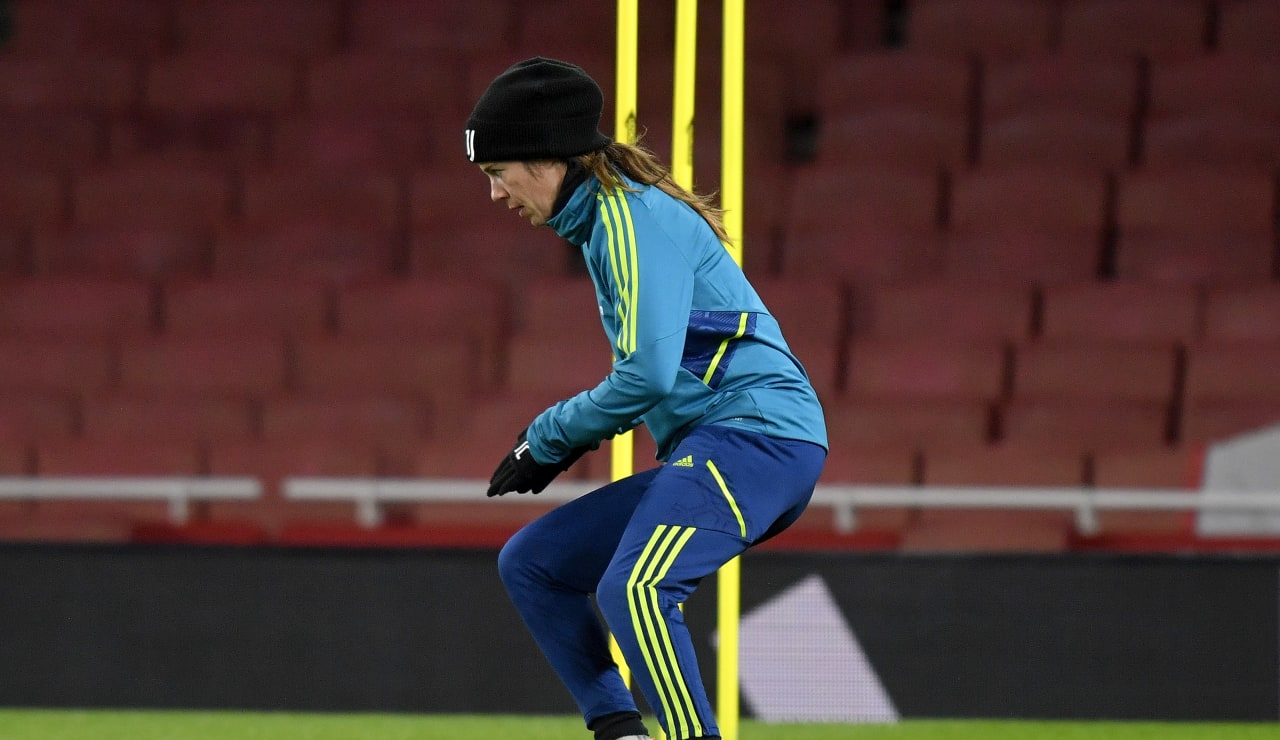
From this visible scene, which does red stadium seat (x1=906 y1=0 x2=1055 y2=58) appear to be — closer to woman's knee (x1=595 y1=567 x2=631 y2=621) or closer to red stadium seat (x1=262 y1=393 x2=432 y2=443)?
red stadium seat (x1=262 y1=393 x2=432 y2=443)

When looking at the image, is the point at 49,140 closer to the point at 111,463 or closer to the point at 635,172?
the point at 111,463

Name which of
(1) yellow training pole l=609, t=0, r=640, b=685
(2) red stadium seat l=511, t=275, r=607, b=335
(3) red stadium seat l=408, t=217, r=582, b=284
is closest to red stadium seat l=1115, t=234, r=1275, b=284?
(2) red stadium seat l=511, t=275, r=607, b=335

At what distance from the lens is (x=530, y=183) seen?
2475 millimetres

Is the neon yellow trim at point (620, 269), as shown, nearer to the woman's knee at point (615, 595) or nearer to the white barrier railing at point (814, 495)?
the woman's knee at point (615, 595)

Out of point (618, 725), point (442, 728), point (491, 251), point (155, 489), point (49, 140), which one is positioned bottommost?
point (442, 728)

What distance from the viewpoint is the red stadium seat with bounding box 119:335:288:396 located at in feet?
21.2

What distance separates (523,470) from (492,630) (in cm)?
192

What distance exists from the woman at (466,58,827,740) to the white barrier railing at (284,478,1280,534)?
2741 mm

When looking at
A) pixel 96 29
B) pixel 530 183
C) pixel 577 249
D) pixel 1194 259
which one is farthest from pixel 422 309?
pixel 530 183

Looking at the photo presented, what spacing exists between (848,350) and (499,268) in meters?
1.54

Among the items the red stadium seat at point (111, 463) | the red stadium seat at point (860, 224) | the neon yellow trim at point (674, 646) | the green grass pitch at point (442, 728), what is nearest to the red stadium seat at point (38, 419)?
the red stadium seat at point (111, 463)

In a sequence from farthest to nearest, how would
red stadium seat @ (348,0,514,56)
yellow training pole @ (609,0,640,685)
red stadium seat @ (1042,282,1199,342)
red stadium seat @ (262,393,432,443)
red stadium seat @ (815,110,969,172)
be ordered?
red stadium seat @ (348,0,514,56) → red stadium seat @ (815,110,969,172) → red stadium seat @ (262,393,432,443) → red stadium seat @ (1042,282,1199,342) → yellow training pole @ (609,0,640,685)

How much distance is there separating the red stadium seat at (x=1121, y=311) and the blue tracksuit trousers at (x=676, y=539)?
3866 mm

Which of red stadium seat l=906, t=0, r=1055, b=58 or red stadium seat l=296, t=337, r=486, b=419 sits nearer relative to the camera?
red stadium seat l=296, t=337, r=486, b=419
